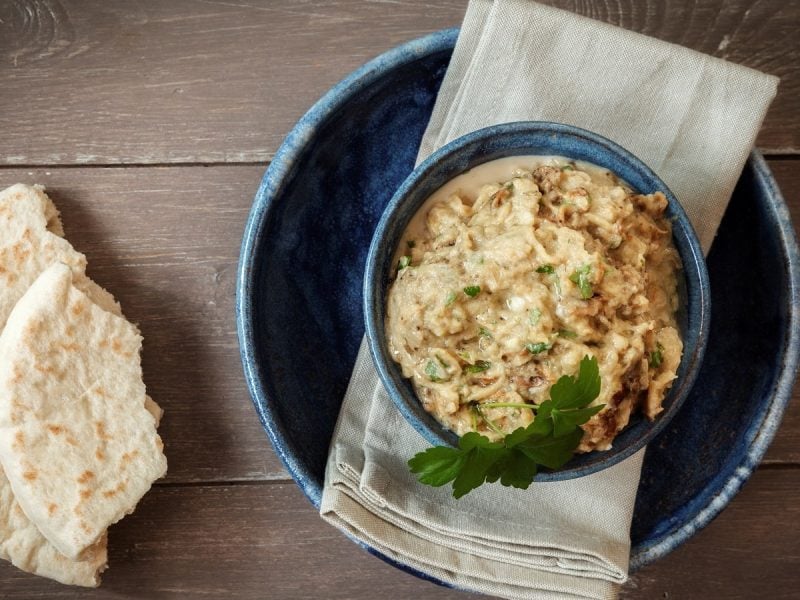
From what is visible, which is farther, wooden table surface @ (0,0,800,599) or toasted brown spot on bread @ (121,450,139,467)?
wooden table surface @ (0,0,800,599)

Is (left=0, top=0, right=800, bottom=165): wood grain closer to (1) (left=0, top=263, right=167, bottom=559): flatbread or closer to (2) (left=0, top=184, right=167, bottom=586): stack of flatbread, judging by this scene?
(2) (left=0, top=184, right=167, bottom=586): stack of flatbread

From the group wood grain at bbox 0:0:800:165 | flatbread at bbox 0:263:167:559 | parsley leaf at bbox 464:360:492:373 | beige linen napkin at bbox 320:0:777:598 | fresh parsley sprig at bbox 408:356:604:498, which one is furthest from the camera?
wood grain at bbox 0:0:800:165

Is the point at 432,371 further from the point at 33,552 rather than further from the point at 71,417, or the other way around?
the point at 33,552

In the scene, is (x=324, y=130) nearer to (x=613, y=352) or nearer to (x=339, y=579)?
(x=613, y=352)

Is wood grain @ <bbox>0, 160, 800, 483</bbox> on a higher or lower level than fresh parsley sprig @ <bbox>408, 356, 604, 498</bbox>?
lower

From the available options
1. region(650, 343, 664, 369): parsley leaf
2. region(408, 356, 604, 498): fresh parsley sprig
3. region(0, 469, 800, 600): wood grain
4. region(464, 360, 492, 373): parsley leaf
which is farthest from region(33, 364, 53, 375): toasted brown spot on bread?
region(650, 343, 664, 369): parsley leaf

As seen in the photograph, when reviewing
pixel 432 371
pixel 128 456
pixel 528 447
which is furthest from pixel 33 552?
pixel 528 447

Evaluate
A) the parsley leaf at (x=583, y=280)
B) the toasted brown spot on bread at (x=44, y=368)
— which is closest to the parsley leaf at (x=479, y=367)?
the parsley leaf at (x=583, y=280)
